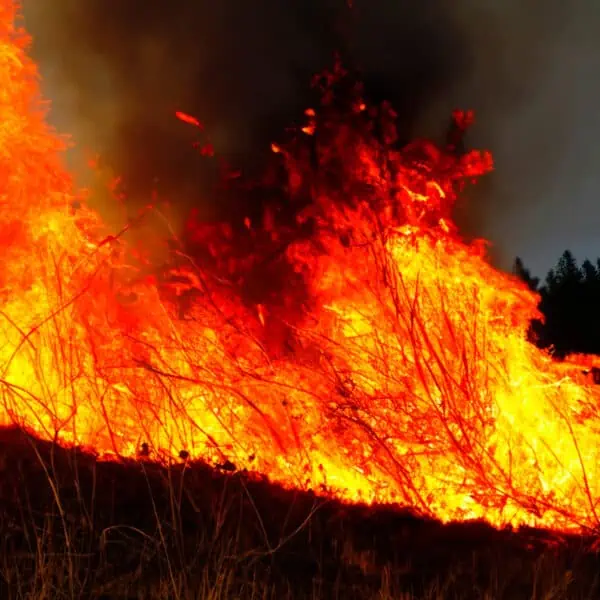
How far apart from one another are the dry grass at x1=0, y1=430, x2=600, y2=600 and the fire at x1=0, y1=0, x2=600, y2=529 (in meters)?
0.46

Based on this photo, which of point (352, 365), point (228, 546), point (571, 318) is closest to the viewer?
point (228, 546)

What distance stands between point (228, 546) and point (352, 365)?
3.59m

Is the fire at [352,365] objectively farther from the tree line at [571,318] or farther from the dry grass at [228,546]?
the tree line at [571,318]

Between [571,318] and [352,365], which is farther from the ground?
[571,318]

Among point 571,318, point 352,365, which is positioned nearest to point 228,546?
point 352,365

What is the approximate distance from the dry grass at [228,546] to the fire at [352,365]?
1.52ft

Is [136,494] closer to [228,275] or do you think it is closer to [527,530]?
[527,530]

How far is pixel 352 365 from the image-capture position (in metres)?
8.01

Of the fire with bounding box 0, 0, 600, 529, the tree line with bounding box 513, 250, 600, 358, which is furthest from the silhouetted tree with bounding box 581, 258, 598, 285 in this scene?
the fire with bounding box 0, 0, 600, 529

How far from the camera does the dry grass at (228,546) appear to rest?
4691 millimetres

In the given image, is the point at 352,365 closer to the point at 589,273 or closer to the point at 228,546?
the point at 228,546

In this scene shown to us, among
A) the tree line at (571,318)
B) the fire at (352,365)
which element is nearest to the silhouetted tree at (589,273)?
the tree line at (571,318)

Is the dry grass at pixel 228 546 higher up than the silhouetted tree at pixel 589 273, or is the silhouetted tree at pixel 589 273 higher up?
the silhouetted tree at pixel 589 273

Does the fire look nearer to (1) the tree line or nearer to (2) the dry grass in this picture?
(2) the dry grass
